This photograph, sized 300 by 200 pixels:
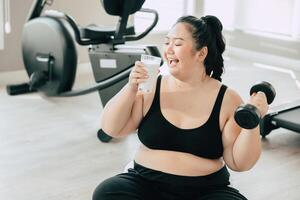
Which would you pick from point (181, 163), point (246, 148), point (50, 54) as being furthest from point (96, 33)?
point (246, 148)

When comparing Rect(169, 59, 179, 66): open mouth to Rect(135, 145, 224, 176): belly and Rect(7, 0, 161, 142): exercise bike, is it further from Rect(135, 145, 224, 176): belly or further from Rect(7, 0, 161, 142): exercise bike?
Rect(7, 0, 161, 142): exercise bike

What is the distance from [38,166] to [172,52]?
131 cm

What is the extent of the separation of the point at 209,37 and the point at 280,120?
1616mm

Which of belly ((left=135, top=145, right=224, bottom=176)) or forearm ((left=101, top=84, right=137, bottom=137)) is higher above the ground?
forearm ((left=101, top=84, right=137, bottom=137))

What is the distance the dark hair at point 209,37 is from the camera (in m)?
1.68

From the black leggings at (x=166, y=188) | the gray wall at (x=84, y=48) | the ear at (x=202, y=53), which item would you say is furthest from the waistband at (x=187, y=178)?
the gray wall at (x=84, y=48)

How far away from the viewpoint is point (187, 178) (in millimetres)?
1683

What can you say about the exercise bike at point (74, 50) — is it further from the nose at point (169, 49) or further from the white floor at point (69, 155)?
the nose at point (169, 49)

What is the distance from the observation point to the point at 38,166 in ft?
8.84

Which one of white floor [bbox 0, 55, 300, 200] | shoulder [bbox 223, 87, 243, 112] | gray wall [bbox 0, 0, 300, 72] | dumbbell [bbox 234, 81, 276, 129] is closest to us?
dumbbell [bbox 234, 81, 276, 129]

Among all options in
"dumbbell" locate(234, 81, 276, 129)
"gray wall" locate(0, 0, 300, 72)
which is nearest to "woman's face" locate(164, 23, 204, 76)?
"dumbbell" locate(234, 81, 276, 129)

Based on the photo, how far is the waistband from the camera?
168cm

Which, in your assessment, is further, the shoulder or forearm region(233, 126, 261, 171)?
the shoulder

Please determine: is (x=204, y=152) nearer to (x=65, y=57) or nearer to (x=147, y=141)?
(x=147, y=141)
